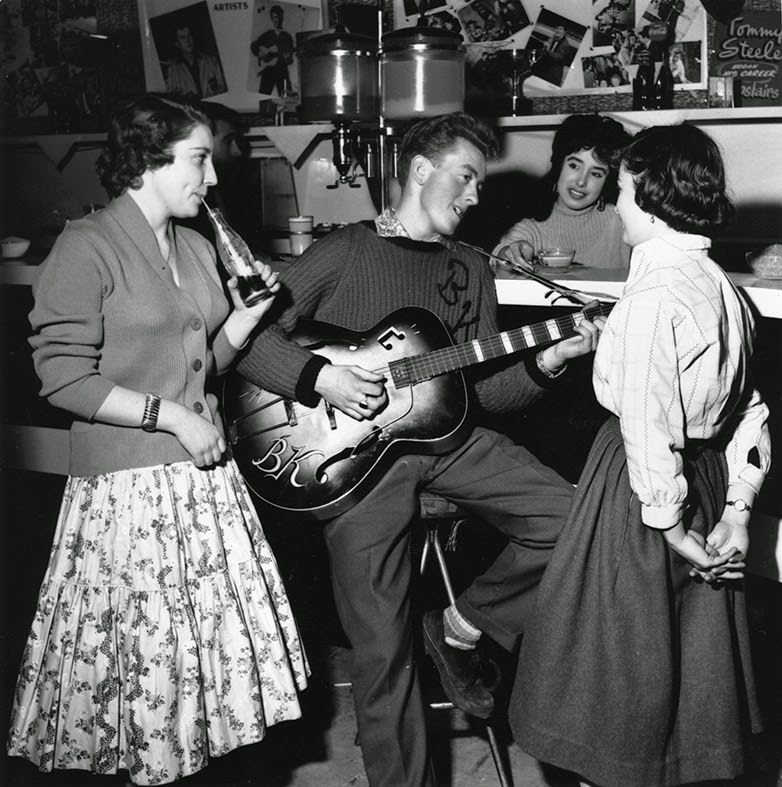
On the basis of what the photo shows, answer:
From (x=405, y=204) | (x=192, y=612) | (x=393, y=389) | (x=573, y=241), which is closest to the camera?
(x=192, y=612)

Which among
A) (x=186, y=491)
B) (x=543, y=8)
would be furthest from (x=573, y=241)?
(x=186, y=491)

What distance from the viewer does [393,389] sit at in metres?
2.30

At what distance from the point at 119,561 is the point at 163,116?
936 mm

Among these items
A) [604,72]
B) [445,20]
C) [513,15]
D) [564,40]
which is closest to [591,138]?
[604,72]

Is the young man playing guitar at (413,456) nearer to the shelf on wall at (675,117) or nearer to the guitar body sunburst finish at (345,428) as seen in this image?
the guitar body sunburst finish at (345,428)

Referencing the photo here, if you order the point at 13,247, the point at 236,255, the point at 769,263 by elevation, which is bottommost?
the point at 13,247

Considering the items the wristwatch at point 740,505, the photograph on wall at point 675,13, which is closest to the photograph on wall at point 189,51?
the photograph on wall at point 675,13

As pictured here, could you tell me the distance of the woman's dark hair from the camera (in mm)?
2439

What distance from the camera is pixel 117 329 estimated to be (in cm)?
187

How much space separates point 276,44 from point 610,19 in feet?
4.74

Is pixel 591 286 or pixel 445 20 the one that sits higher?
pixel 445 20

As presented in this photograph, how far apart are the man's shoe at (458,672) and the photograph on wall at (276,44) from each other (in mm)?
2601

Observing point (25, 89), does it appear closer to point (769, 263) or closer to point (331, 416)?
point (331, 416)

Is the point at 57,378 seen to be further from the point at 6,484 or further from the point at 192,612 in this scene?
the point at 6,484
